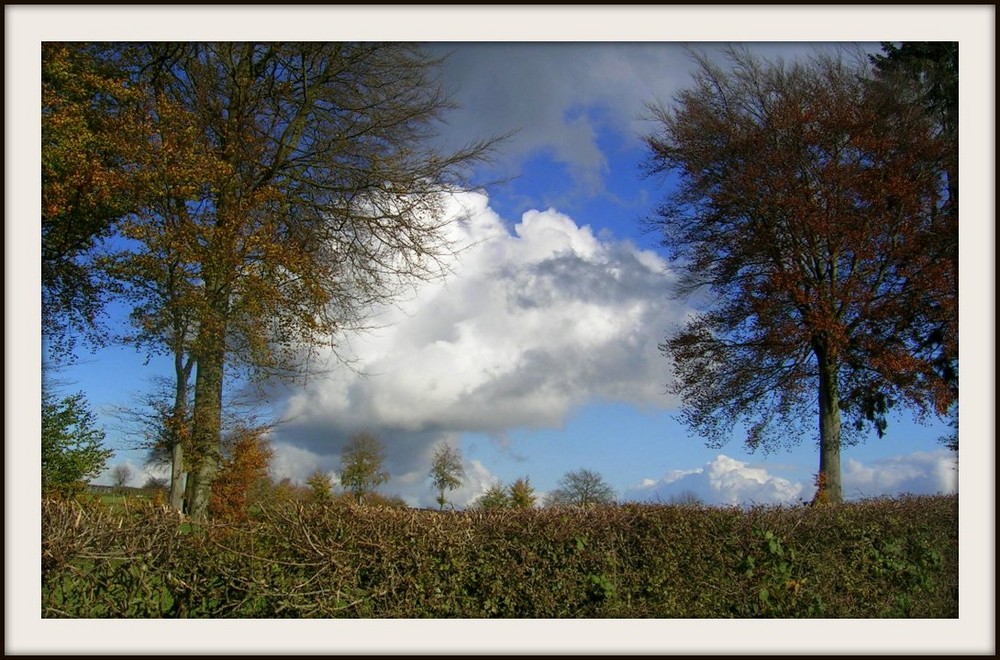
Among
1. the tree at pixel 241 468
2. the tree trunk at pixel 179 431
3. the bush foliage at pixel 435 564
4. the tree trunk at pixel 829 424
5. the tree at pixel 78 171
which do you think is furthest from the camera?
the tree trunk at pixel 829 424

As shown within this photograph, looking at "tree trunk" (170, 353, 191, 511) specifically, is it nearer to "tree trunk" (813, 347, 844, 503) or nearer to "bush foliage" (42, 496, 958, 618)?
"bush foliage" (42, 496, 958, 618)

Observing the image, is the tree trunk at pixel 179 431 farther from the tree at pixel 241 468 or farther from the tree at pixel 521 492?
the tree at pixel 521 492

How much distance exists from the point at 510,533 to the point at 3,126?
17.1ft

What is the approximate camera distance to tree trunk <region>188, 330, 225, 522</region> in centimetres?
1355

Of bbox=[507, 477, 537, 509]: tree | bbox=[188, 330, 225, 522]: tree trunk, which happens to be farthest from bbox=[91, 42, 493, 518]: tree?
bbox=[507, 477, 537, 509]: tree

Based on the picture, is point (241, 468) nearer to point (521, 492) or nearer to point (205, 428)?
point (205, 428)

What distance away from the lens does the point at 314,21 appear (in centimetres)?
648

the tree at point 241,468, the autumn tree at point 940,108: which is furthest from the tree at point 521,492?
the autumn tree at point 940,108

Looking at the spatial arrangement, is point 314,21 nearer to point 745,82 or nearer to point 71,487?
point 71,487

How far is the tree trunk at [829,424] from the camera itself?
50.6 feet

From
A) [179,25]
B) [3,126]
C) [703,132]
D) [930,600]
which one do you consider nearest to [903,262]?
[703,132]

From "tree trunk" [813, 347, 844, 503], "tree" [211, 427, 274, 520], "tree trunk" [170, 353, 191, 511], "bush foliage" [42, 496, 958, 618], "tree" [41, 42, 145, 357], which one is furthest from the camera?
"tree trunk" [813, 347, 844, 503]

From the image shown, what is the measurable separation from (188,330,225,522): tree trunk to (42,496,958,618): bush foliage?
742 cm

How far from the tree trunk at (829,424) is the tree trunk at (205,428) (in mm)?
11327
